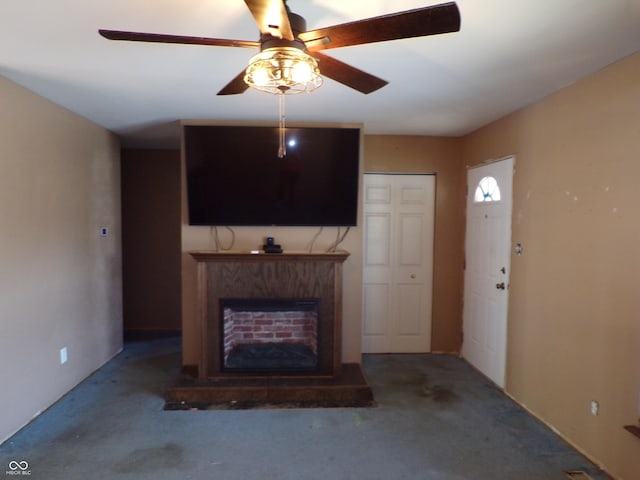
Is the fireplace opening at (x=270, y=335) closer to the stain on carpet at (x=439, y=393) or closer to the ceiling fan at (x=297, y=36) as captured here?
the stain on carpet at (x=439, y=393)

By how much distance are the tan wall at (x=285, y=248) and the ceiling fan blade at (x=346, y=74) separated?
6.21ft

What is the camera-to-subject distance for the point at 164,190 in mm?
4949

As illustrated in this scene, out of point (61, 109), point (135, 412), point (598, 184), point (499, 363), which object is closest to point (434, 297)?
point (499, 363)

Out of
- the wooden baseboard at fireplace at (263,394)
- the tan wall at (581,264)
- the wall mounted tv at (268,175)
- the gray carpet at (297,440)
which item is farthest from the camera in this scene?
the wall mounted tv at (268,175)

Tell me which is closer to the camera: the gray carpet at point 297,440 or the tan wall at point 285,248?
the gray carpet at point 297,440

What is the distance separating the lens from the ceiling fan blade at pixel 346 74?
5.31 ft

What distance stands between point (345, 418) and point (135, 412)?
160 cm

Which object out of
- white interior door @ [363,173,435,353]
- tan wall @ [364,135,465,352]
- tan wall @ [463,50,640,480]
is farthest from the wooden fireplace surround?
tan wall @ [463,50,640,480]

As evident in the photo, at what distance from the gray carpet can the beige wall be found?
291 mm

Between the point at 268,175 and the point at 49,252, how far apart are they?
1837 millimetres

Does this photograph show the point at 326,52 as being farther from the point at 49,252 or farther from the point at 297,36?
the point at 49,252

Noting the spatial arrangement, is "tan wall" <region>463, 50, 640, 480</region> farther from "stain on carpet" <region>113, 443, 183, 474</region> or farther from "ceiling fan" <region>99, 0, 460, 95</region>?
"stain on carpet" <region>113, 443, 183, 474</region>

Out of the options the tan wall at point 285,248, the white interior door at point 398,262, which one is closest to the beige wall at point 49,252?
the tan wall at point 285,248

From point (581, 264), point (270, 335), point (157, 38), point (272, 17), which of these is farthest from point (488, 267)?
point (157, 38)
